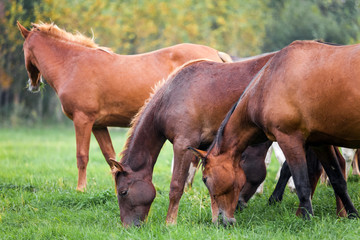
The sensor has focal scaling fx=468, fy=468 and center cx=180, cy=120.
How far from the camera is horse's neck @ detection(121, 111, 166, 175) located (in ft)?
18.5

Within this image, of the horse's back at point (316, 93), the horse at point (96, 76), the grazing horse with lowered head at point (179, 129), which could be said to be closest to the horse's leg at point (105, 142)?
the horse at point (96, 76)

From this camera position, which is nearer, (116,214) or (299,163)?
(299,163)

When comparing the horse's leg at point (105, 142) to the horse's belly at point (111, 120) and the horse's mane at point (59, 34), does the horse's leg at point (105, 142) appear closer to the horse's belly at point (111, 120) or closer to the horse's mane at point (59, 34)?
the horse's belly at point (111, 120)

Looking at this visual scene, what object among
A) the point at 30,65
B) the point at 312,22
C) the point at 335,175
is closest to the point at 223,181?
the point at 335,175

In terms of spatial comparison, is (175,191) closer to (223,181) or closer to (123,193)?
(123,193)

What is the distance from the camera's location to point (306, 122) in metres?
4.71

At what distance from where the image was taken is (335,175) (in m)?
5.36

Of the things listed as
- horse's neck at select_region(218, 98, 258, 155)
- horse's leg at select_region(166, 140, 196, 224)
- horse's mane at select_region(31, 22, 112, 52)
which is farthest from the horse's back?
horse's mane at select_region(31, 22, 112, 52)

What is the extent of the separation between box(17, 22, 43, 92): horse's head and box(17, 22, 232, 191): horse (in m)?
0.02

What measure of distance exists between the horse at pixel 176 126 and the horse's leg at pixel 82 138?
6.30 feet

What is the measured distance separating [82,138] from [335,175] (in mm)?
4079

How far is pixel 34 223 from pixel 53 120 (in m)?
19.8

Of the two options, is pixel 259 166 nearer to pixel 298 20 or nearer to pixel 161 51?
pixel 161 51

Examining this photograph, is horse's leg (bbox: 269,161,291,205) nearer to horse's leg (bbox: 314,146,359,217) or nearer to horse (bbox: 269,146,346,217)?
horse (bbox: 269,146,346,217)
